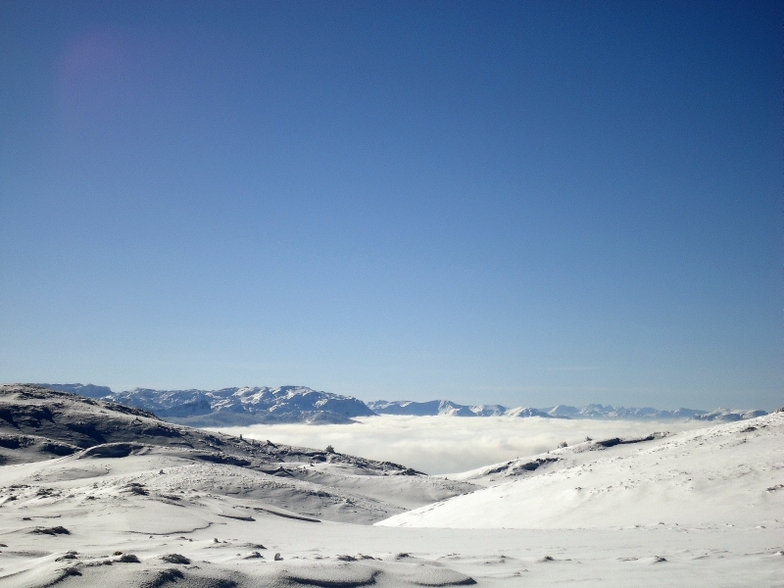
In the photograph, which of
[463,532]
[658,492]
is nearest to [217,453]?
[463,532]

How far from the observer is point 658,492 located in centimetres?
2020

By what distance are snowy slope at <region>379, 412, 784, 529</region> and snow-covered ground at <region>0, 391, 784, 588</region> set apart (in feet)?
0.30

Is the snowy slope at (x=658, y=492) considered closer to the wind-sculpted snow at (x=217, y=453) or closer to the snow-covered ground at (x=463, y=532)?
the snow-covered ground at (x=463, y=532)

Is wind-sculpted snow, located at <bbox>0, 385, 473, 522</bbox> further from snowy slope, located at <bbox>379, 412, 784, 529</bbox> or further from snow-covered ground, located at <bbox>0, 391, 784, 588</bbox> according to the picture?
snowy slope, located at <bbox>379, 412, 784, 529</bbox>

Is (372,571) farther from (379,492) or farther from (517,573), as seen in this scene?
(379,492)

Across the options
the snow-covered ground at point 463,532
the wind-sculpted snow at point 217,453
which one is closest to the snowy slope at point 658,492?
the snow-covered ground at point 463,532

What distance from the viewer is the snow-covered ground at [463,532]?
25.5 ft

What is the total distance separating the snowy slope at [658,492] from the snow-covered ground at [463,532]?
0.09 m

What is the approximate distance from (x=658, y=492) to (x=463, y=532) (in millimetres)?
8554

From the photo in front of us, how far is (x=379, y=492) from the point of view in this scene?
55.5 meters

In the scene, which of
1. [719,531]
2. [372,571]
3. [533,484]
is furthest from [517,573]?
[533,484]

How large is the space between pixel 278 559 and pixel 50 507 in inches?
532

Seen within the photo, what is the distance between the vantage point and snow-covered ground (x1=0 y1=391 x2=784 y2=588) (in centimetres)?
778

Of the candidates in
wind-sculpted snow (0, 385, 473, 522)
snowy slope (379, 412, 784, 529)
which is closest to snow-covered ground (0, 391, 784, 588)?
snowy slope (379, 412, 784, 529)
